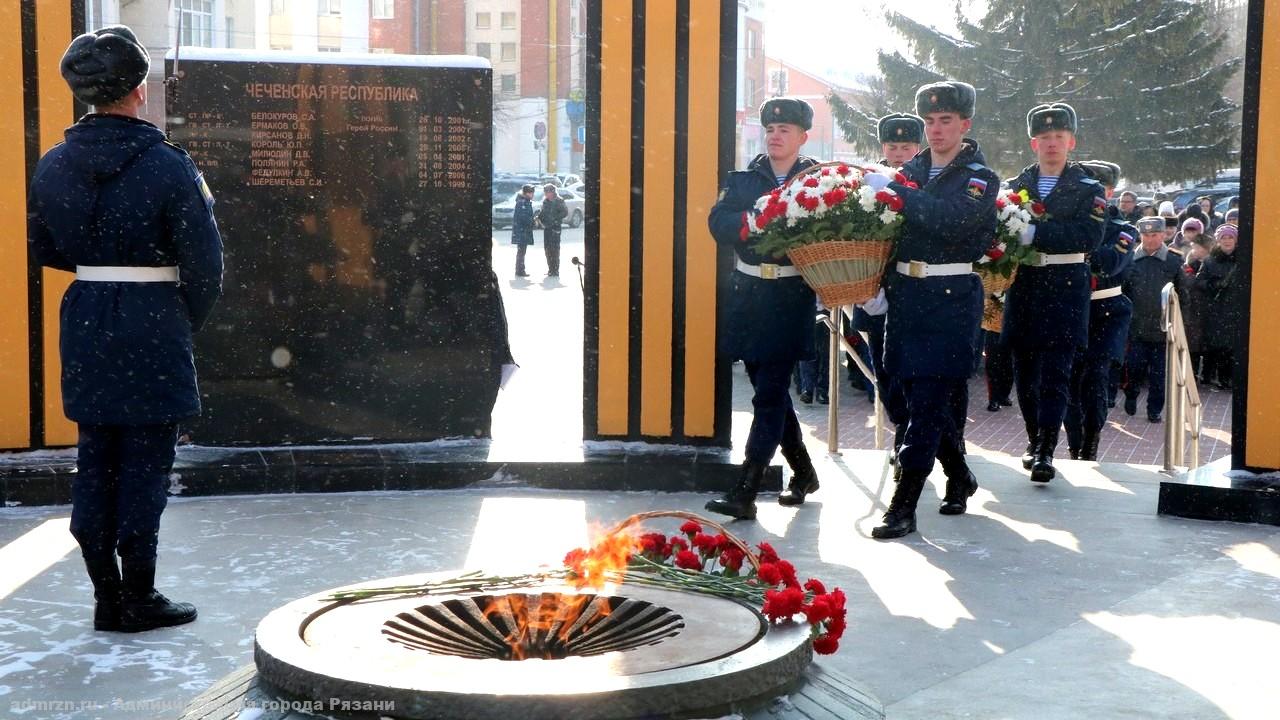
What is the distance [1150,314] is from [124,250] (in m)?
10.5

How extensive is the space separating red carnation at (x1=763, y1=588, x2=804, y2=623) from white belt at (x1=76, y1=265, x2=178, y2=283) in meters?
2.49

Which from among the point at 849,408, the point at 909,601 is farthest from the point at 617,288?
the point at 849,408

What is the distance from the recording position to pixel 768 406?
6.55 metres

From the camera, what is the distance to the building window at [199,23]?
43.8m

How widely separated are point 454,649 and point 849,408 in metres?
11.3

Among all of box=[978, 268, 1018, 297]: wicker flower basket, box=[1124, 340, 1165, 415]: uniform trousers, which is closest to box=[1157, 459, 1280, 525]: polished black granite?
box=[978, 268, 1018, 297]: wicker flower basket

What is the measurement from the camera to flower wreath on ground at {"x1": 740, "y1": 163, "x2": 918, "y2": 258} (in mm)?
6008

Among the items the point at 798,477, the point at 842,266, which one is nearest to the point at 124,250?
the point at 842,266

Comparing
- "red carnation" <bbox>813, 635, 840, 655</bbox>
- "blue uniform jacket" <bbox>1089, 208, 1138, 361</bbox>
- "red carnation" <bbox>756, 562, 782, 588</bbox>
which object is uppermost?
"blue uniform jacket" <bbox>1089, 208, 1138, 361</bbox>

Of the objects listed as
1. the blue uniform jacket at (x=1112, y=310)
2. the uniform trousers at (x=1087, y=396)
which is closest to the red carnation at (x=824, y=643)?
the blue uniform jacket at (x=1112, y=310)

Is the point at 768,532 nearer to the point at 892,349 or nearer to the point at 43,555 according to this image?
the point at 892,349

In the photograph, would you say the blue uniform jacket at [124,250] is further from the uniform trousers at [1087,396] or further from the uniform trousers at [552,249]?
the uniform trousers at [552,249]

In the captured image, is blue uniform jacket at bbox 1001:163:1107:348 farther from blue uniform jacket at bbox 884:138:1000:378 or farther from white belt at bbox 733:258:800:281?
white belt at bbox 733:258:800:281

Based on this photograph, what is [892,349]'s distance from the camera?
253 inches
